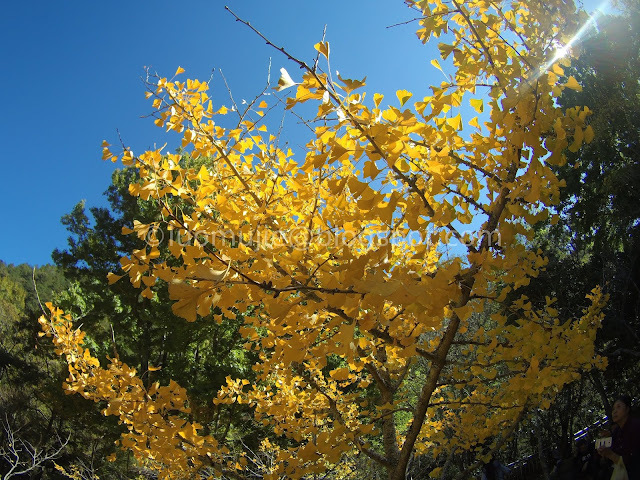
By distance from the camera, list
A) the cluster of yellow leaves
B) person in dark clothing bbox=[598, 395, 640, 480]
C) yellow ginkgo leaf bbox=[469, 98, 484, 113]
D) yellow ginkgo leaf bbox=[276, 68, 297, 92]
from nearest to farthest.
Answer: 1. yellow ginkgo leaf bbox=[276, 68, 297, 92]
2. yellow ginkgo leaf bbox=[469, 98, 484, 113]
3. the cluster of yellow leaves
4. person in dark clothing bbox=[598, 395, 640, 480]

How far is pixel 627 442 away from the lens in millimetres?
2625

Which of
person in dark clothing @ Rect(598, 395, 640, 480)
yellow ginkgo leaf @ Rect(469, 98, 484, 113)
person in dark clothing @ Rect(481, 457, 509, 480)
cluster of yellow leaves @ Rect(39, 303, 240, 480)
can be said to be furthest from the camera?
person in dark clothing @ Rect(481, 457, 509, 480)

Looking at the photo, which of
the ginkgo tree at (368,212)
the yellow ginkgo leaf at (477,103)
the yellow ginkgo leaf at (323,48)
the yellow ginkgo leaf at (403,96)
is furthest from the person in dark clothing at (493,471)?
the yellow ginkgo leaf at (323,48)

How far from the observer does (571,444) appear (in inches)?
284

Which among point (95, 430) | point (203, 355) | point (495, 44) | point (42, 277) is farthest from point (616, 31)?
point (42, 277)

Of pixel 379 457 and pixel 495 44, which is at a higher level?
pixel 495 44

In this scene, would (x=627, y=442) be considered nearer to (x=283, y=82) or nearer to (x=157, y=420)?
(x=157, y=420)

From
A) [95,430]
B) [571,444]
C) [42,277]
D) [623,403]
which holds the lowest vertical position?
[571,444]

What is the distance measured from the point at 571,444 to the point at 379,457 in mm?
7368

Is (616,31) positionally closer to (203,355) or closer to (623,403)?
(623,403)

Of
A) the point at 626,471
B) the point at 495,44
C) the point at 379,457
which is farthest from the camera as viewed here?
the point at 626,471

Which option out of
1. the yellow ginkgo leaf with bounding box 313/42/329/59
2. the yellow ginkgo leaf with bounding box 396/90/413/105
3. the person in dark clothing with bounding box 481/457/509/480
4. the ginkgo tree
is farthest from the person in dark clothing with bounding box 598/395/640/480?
the yellow ginkgo leaf with bounding box 313/42/329/59

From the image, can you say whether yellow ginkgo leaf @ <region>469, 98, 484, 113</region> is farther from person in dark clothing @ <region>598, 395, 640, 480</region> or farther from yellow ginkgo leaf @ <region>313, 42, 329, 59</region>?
person in dark clothing @ <region>598, 395, 640, 480</region>

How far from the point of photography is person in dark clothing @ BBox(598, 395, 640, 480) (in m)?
2.51
